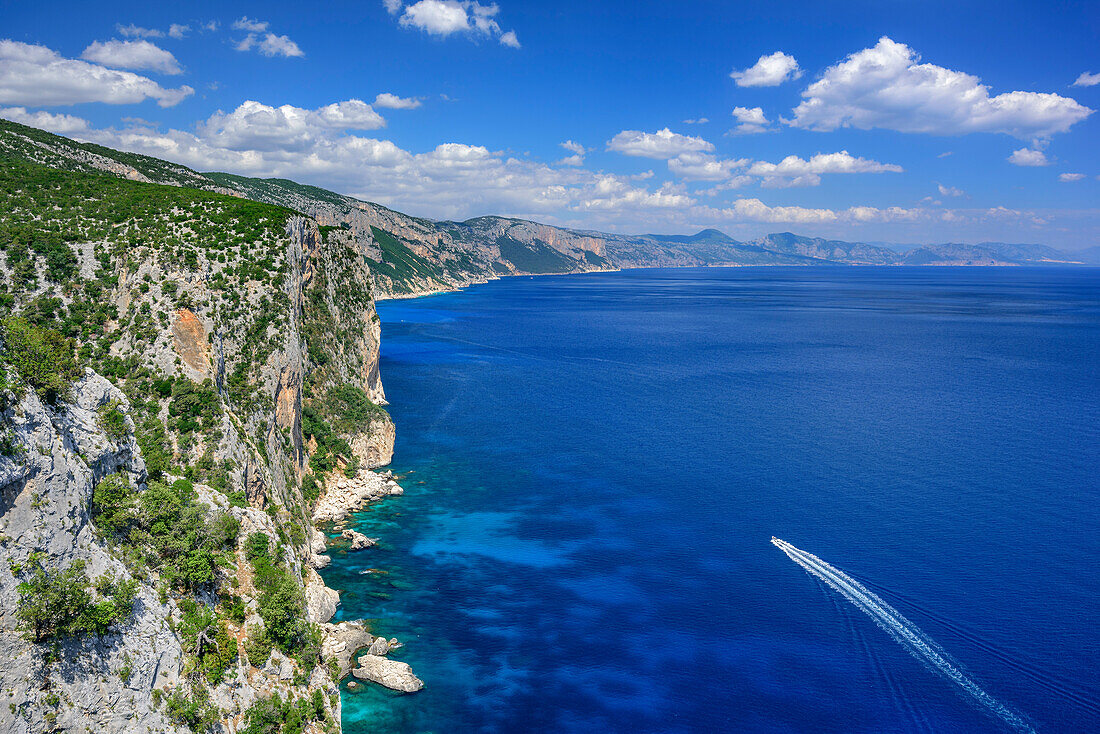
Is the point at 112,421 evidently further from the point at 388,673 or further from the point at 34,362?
the point at 388,673

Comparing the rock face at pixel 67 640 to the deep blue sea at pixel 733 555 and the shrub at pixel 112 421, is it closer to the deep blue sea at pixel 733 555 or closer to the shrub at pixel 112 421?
the shrub at pixel 112 421

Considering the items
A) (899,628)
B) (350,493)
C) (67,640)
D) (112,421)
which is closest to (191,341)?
(112,421)

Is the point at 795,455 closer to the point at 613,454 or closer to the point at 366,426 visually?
the point at 613,454

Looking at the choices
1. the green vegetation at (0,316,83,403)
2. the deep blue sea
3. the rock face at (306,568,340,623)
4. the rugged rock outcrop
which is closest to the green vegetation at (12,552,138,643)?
the green vegetation at (0,316,83,403)

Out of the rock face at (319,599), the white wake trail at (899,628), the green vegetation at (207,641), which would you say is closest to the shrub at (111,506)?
the green vegetation at (207,641)

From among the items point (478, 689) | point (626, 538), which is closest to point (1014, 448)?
point (626, 538)
